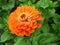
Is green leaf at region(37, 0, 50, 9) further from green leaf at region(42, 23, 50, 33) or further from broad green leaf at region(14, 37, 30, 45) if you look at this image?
broad green leaf at region(14, 37, 30, 45)

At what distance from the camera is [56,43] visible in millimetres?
1529

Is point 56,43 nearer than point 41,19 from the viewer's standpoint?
No

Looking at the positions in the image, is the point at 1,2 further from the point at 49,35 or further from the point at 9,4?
the point at 49,35

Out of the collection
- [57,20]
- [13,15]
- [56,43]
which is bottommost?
[56,43]

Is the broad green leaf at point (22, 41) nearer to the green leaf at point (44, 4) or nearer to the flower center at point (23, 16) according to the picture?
the flower center at point (23, 16)

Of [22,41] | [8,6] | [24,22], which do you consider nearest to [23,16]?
[24,22]

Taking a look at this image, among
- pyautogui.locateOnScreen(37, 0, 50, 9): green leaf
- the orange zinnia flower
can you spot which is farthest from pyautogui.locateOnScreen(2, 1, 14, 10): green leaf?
the orange zinnia flower

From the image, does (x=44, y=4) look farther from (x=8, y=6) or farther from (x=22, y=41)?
(x=8, y=6)

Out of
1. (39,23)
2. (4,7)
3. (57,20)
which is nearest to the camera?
(39,23)

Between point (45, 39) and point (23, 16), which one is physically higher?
point (23, 16)

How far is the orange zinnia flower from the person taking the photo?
1.32m

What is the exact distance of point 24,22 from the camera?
1326mm

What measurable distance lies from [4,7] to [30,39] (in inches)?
22.7

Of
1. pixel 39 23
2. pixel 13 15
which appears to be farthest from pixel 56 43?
pixel 13 15
